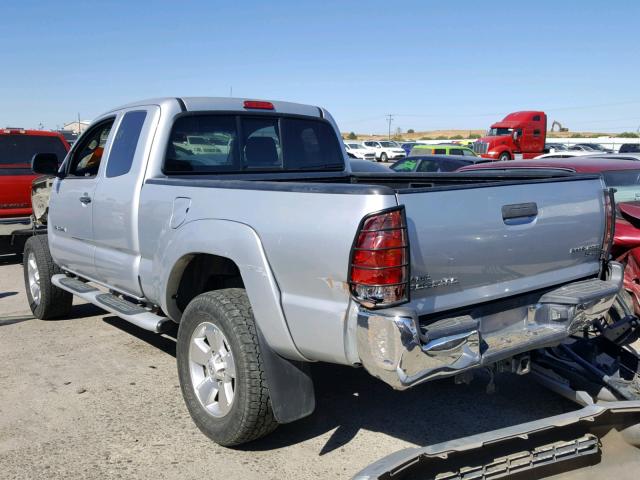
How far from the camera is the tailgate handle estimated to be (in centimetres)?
336

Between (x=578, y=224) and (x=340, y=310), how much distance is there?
1583 millimetres

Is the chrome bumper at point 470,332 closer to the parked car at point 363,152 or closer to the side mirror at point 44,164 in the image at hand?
the side mirror at point 44,164

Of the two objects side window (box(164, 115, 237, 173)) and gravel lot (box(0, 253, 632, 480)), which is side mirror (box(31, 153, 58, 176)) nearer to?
gravel lot (box(0, 253, 632, 480))

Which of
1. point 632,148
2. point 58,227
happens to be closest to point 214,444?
point 58,227

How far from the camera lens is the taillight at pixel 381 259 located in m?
2.91

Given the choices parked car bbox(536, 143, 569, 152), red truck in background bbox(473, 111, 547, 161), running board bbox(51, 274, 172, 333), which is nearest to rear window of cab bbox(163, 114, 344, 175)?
running board bbox(51, 274, 172, 333)

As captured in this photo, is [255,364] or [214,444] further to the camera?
[214,444]

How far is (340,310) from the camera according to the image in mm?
3023

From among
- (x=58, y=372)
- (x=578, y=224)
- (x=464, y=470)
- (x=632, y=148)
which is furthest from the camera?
(x=632, y=148)

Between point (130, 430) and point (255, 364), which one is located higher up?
point (255, 364)

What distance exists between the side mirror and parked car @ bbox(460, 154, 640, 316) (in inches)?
153

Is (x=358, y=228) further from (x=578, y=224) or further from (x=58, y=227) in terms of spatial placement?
(x=58, y=227)

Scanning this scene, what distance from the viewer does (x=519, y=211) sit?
3408 millimetres

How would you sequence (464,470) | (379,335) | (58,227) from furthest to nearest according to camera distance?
1. (58,227)
2. (379,335)
3. (464,470)
